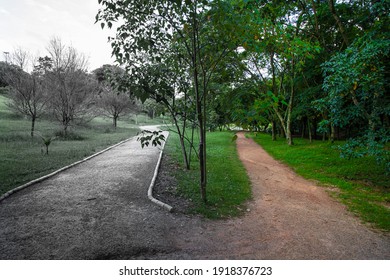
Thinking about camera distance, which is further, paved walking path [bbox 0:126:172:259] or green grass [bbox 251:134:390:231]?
green grass [bbox 251:134:390:231]

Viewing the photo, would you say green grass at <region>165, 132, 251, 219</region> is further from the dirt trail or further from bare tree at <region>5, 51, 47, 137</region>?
bare tree at <region>5, 51, 47, 137</region>

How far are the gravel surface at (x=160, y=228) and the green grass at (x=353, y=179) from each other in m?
0.55

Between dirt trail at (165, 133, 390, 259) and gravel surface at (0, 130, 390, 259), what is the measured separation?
0.06 ft

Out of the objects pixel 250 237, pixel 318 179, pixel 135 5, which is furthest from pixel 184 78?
pixel 318 179

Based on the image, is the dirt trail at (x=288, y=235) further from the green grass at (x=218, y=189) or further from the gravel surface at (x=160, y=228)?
the green grass at (x=218, y=189)

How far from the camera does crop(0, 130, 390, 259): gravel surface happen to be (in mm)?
3672

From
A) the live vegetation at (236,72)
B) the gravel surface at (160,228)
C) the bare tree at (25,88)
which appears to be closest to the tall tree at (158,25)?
the live vegetation at (236,72)

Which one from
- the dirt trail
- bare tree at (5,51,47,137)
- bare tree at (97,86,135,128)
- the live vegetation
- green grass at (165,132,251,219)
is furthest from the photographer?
bare tree at (97,86,135,128)

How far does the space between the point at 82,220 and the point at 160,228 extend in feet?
5.51

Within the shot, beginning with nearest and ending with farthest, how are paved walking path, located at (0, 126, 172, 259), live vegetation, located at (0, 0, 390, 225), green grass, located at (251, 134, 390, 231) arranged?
paved walking path, located at (0, 126, 172, 259), live vegetation, located at (0, 0, 390, 225), green grass, located at (251, 134, 390, 231)

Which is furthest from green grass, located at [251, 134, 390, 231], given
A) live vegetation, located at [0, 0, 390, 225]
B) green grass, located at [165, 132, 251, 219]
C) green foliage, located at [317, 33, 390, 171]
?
green grass, located at [165, 132, 251, 219]

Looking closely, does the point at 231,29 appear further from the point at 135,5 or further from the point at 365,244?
the point at 365,244

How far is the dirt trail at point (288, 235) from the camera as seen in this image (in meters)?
3.74

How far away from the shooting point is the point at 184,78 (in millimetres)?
8391
